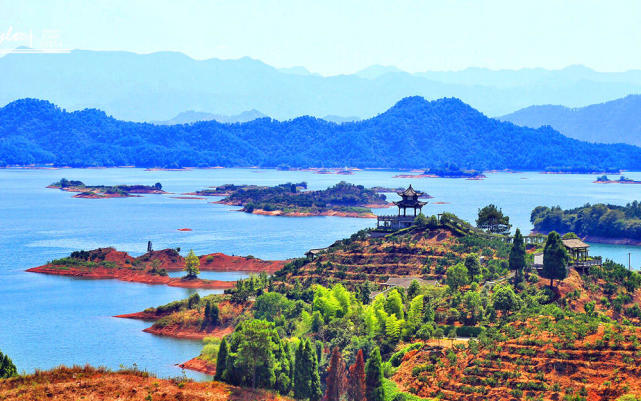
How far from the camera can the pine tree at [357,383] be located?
47438 millimetres

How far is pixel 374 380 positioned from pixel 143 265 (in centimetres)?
7223

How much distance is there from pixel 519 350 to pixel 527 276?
72.9 feet

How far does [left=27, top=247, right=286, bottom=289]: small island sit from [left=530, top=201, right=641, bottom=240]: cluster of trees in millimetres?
66583

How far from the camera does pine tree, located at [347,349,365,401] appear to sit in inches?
1868

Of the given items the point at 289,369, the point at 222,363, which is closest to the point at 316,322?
the point at 289,369

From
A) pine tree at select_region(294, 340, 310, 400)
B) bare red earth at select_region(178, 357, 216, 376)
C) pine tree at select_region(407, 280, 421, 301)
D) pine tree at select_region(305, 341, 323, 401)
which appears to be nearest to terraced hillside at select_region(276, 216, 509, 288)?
pine tree at select_region(407, 280, 421, 301)

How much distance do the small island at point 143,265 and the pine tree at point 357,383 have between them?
59.1 meters

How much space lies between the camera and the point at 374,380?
47.9m

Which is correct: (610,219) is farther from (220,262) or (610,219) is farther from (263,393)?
(263,393)

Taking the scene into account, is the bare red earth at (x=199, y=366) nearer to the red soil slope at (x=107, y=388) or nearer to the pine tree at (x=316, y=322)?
the pine tree at (x=316, y=322)

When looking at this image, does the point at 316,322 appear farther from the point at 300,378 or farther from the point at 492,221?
the point at 492,221

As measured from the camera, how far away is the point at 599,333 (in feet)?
165

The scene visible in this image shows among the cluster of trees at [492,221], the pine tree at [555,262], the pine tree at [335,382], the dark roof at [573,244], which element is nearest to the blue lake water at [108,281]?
the pine tree at [335,382]

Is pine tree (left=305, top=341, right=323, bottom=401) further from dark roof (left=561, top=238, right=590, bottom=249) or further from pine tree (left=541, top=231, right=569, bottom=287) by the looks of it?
dark roof (left=561, top=238, right=590, bottom=249)
